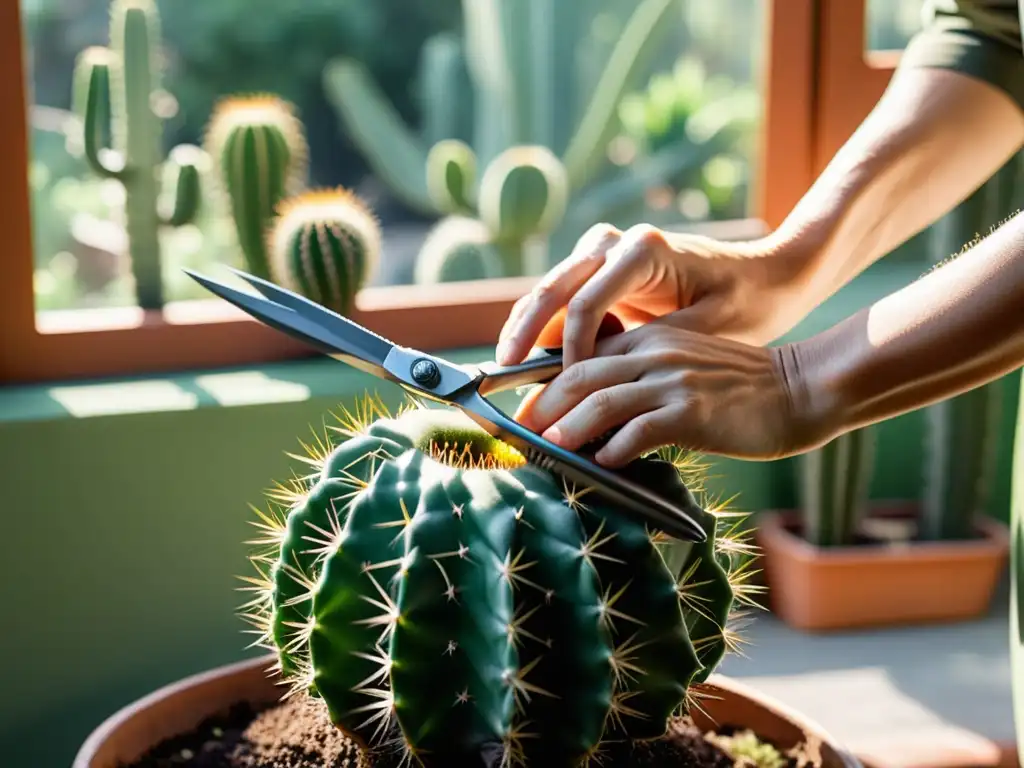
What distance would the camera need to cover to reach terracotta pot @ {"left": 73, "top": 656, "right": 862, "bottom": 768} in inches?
30.0

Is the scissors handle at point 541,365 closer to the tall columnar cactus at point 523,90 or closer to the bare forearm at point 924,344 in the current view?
the bare forearm at point 924,344

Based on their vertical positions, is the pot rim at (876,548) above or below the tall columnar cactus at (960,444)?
below

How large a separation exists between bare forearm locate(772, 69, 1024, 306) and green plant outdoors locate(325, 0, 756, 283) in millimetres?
1006

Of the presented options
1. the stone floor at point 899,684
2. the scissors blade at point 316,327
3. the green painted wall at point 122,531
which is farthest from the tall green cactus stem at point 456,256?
the scissors blade at point 316,327

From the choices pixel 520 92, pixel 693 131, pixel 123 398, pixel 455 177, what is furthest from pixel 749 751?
pixel 693 131

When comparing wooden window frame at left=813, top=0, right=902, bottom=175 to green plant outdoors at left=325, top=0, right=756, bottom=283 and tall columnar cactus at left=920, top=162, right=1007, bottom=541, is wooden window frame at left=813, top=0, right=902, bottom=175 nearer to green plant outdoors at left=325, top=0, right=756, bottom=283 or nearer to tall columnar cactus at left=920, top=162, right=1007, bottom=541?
tall columnar cactus at left=920, top=162, right=1007, bottom=541

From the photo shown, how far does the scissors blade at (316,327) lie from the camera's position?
641mm

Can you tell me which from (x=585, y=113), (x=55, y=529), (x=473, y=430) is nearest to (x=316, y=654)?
(x=473, y=430)

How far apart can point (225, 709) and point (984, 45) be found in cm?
64

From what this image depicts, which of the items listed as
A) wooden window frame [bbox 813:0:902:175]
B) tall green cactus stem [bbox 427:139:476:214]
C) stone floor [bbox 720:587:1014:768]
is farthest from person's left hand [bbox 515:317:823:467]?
tall green cactus stem [bbox 427:139:476:214]

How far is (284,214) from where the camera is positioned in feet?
3.81

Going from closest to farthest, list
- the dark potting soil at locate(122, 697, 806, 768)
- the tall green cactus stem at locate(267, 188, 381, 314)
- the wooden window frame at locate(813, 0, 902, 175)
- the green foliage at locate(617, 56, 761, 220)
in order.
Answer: the dark potting soil at locate(122, 697, 806, 768)
the tall green cactus stem at locate(267, 188, 381, 314)
the wooden window frame at locate(813, 0, 902, 175)
the green foliage at locate(617, 56, 761, 220)

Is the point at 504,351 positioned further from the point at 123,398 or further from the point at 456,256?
the point at 456,256

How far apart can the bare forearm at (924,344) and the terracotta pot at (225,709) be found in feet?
0.78
